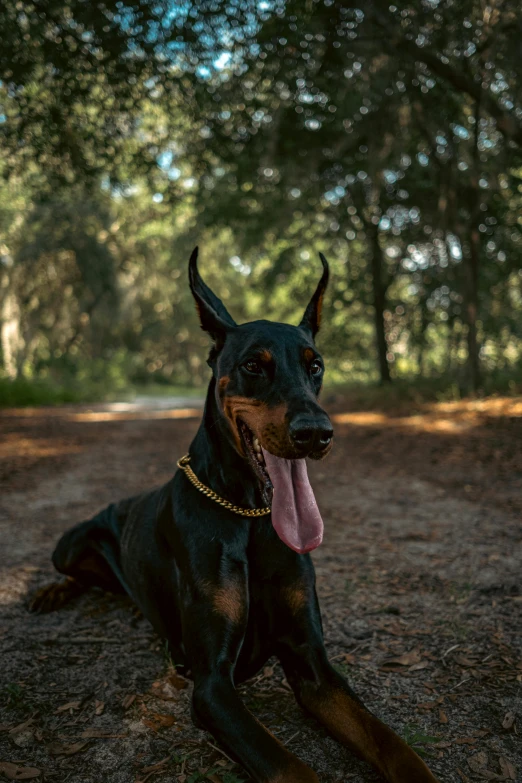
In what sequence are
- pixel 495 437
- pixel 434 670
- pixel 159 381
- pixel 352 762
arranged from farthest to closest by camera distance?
pixel 159 381
pixel 495 437
pixel 434 670
pixel 352 762

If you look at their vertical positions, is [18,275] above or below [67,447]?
above

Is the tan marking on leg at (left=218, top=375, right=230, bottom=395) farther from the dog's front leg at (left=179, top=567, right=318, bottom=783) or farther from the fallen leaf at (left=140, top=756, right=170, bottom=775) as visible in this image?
the fallen leaf at (left=140, top=756, right=170, bottom=775)

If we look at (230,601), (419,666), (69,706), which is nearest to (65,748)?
(69,706)

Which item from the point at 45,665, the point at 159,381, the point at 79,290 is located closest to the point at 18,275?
the point at 79,290

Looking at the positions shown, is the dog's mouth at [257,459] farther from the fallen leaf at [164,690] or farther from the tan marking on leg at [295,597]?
the fallen leaf at [164,690]

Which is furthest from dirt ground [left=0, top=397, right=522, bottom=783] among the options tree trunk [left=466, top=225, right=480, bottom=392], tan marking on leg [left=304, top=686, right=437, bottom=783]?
tree trunk [left=466, top=225, right=480, bottom=392]

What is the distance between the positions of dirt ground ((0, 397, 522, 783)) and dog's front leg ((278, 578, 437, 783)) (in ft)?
0.40

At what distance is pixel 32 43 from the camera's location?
962 cm

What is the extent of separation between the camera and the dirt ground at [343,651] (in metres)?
2.14

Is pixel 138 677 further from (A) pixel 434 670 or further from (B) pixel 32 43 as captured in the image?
(B) pixel 32 43

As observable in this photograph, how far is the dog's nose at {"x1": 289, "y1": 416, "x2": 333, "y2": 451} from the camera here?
83.0 inches

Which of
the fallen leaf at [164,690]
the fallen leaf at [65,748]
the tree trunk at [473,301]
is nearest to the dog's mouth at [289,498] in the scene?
the fallen leaf at [164,690]

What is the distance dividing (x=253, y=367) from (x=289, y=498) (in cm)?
55

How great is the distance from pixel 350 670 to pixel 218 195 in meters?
13.7
